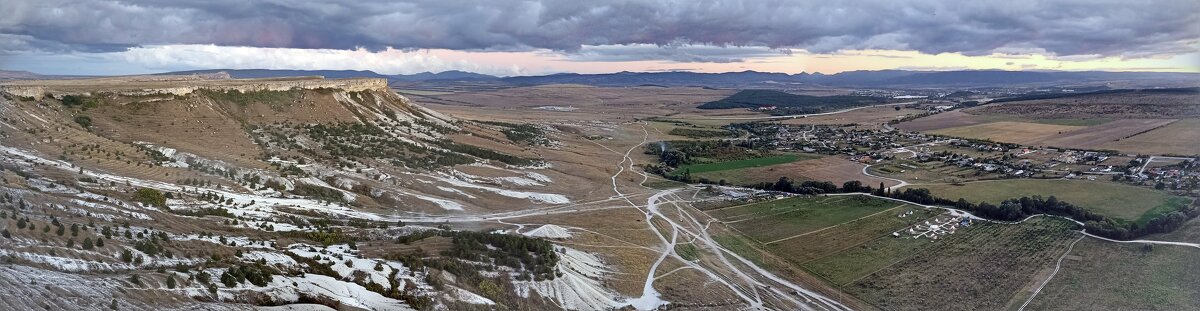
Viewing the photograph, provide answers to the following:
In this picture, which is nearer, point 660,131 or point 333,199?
point 333,199

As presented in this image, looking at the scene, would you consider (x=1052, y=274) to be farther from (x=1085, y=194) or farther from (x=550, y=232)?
(x=550, y=232)

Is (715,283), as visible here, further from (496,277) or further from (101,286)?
(101,286)

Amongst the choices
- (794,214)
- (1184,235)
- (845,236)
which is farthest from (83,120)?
(1184,235)

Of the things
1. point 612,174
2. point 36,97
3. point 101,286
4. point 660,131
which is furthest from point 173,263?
point 660,131

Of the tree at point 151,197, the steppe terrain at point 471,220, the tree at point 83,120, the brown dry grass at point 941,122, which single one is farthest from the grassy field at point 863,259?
the brown dry grass at point 941,122

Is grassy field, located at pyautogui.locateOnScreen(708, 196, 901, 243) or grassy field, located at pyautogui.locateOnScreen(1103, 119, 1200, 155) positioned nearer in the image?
grassy field, located at pyautogui.locateOnScreen(708, 196, 901, 243)

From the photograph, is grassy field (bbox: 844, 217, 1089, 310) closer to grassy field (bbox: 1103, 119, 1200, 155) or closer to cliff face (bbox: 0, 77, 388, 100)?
grassy field (bbox: 1103, 119, 1200, 155)

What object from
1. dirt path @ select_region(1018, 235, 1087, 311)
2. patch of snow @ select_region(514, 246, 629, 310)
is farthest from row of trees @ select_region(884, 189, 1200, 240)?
patch of snow @ select_region(514, 246, 629, 310)
